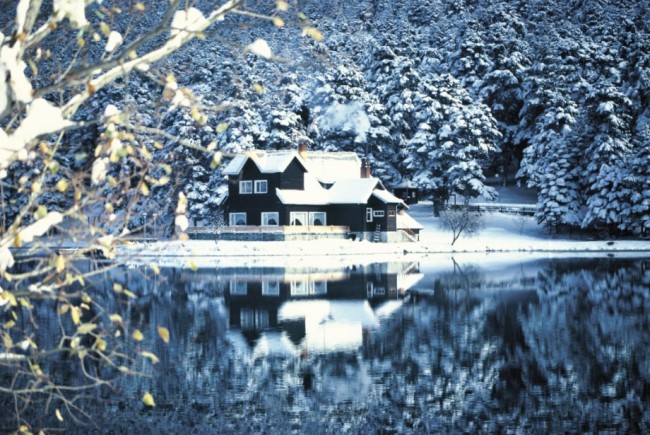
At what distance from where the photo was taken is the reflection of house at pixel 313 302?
21250mm

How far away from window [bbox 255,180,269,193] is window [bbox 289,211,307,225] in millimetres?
2822

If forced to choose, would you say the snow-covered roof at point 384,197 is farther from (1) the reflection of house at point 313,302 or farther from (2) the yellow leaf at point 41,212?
(2) the yellow leaf at point 41,212

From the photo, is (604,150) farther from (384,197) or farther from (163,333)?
(163,333)

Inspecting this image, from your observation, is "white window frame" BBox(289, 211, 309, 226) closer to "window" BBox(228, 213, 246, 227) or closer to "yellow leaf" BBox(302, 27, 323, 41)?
"window" BBox(228, 213, 246, 227)

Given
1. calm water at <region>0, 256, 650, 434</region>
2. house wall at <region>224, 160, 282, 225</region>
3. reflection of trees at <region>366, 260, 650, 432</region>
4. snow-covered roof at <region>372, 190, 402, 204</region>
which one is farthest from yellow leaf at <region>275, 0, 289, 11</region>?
snow-covered roof at <region>372, 190, 402, 204</region>

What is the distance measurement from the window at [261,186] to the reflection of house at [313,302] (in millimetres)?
17919

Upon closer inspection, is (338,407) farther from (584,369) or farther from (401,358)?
(584,369)

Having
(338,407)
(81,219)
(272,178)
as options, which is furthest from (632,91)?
(81,219)

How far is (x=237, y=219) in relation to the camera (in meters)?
60.8

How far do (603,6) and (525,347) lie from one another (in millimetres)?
92659

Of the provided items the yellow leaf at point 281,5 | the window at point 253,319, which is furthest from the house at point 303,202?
the yellow leaf at point 281,5

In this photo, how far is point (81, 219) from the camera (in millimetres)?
5414

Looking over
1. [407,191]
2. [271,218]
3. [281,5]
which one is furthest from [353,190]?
[281,5]

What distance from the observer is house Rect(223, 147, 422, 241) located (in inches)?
2319
